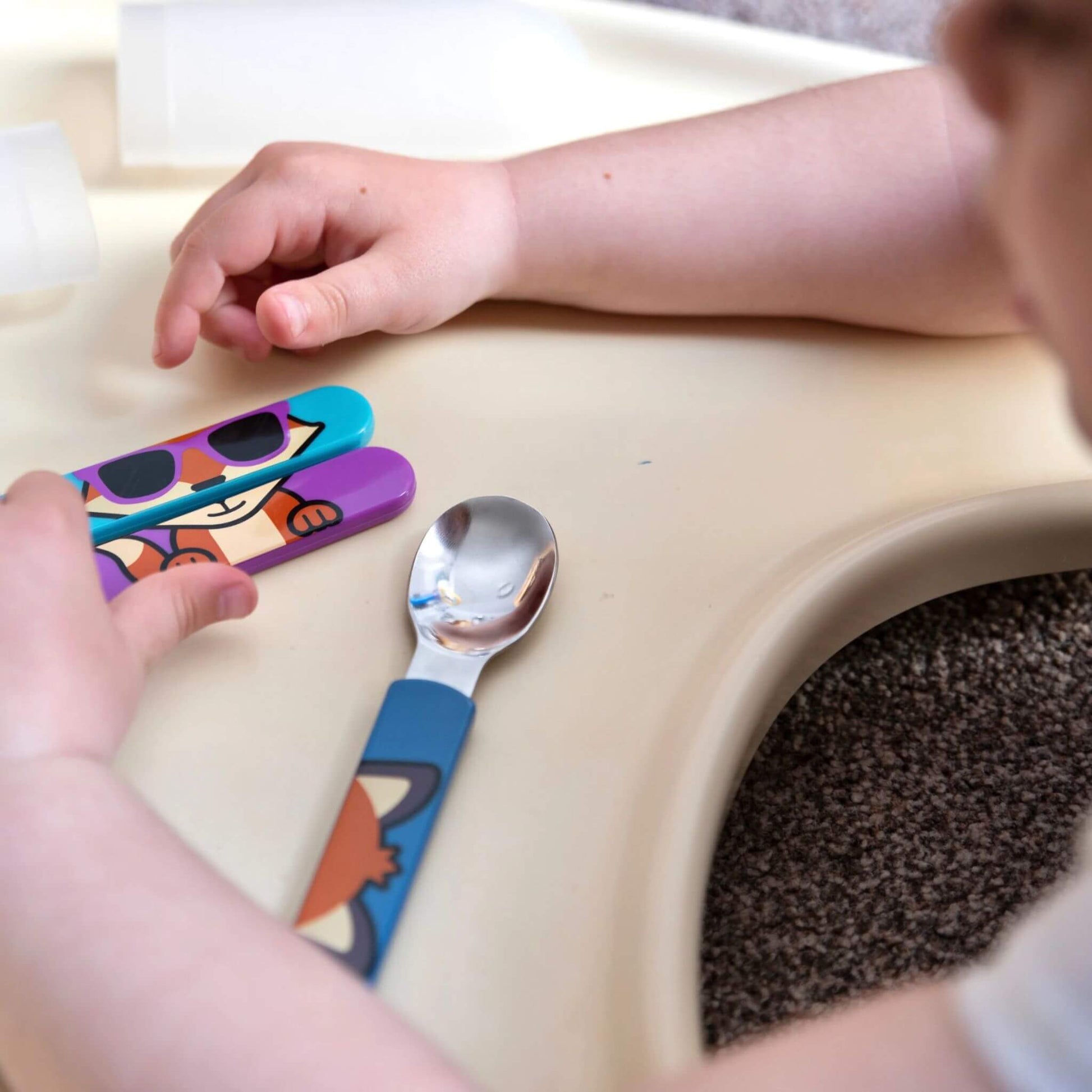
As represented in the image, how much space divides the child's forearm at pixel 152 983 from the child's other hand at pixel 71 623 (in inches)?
0.6

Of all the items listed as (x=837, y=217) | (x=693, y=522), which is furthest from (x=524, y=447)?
(x=837, y=217)

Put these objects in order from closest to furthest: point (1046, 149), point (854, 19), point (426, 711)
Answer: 1. point (1046, 149)
2. point (426, 711)
3. point (854, 19)

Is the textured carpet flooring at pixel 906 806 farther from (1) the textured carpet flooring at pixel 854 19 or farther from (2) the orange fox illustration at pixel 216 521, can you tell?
(1) the textured carpet flooring at pixel 854 19

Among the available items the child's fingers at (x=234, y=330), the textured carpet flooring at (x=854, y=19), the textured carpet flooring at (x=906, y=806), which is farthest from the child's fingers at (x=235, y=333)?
the textured carpet flooring at (x=854, y=19)

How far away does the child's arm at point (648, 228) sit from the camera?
1.19 ft

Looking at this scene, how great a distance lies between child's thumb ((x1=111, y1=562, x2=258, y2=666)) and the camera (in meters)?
0.26

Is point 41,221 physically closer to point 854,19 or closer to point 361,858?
point 361,858

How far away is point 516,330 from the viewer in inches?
15.2

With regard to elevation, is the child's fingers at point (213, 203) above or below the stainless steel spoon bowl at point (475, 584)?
above

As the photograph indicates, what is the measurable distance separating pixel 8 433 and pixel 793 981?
269 millimetres

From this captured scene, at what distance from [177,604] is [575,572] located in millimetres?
104

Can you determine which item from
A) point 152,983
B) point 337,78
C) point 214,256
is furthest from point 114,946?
point 337,78

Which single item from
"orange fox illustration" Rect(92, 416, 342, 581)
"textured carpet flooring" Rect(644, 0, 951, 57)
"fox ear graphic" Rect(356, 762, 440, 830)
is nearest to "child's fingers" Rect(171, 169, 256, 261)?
"orange fox illustration" Rect(92, 416, 342, 581)

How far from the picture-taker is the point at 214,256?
0.36 metres
